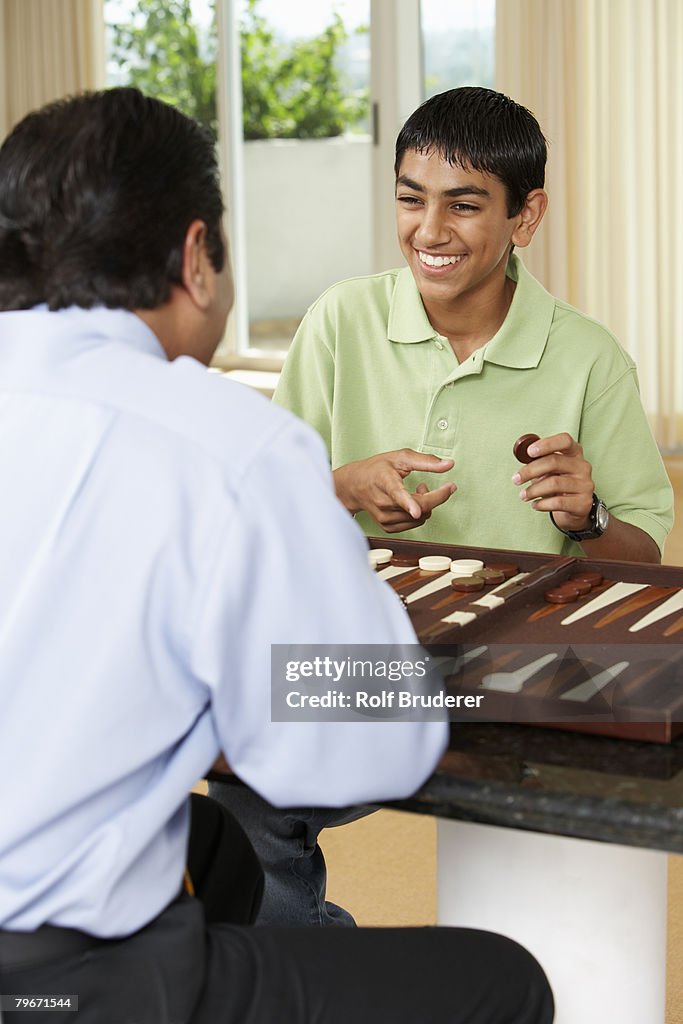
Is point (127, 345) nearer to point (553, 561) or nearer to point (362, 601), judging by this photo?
point (362, 601)

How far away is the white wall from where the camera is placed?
815 centimetres

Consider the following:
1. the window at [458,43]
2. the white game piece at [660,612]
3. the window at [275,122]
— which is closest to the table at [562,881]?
the white game piece at [660,612]

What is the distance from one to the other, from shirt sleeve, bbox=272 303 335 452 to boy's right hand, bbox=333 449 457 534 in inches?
12.9

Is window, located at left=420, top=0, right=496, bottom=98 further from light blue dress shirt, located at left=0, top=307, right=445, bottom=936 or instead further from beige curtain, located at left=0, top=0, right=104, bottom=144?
light blue dress shirt, located at left=0, top=307, right=445, bottom=936

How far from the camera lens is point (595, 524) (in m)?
1.99

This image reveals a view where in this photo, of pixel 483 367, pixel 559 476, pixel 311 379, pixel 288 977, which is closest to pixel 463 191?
pixel 483 367

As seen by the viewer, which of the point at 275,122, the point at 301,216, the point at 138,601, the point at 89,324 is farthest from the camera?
the point at 301,216

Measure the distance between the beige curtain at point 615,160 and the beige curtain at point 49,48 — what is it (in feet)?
9.48

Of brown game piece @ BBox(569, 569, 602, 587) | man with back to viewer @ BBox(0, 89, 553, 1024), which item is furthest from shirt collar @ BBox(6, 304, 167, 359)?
brown game piece @ BBox(569, 569, 602, 587)

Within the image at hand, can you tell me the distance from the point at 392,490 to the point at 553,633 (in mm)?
566

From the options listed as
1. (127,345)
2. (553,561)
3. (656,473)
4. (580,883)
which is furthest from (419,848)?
(127,345)

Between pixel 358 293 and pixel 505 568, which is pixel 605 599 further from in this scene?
pixel 358 293

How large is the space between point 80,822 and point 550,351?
Answer: 1.37 meters

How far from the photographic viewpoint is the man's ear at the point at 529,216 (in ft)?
7.31
